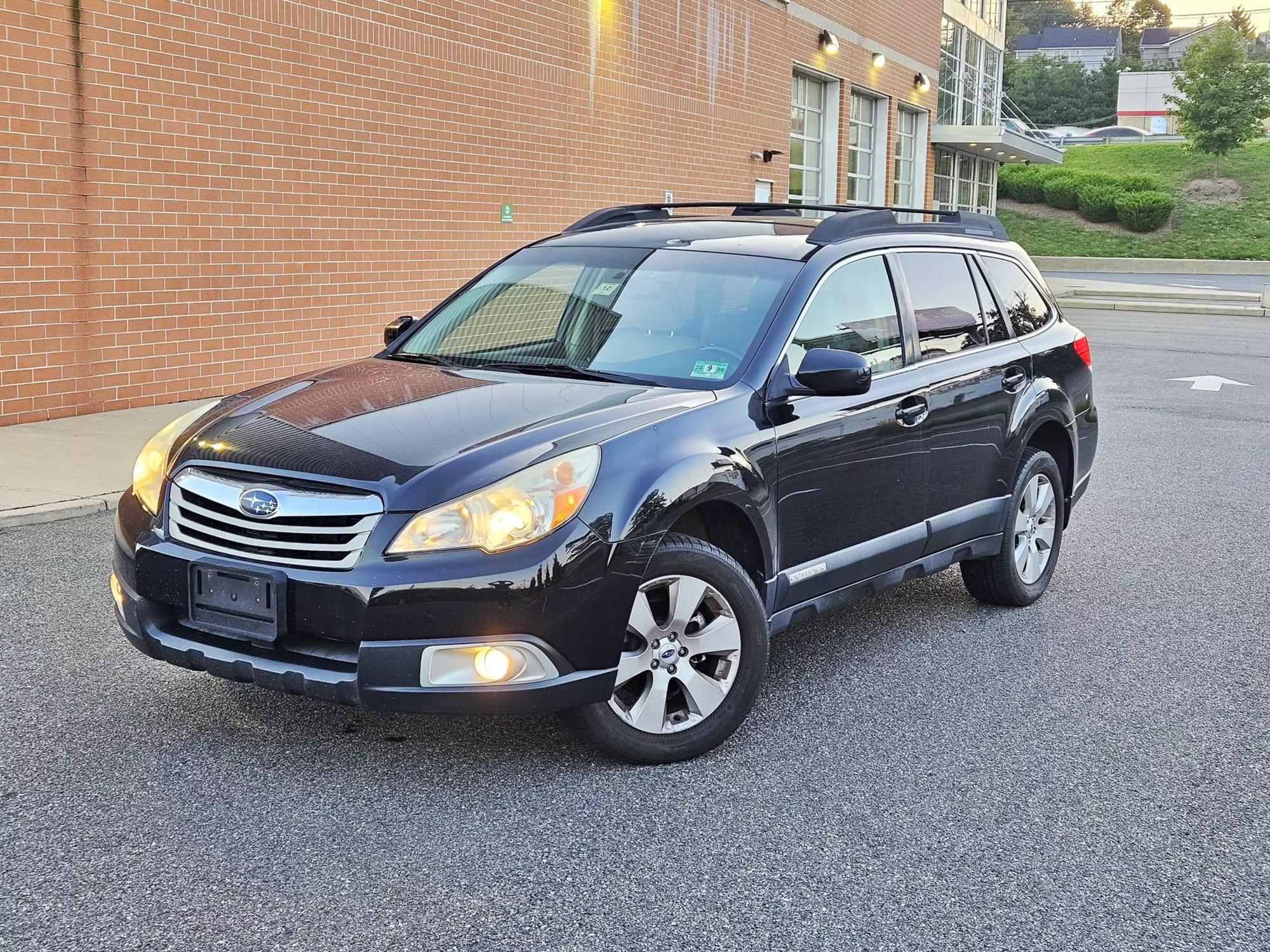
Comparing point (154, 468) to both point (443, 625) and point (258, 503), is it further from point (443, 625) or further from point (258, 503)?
point (443, 625)

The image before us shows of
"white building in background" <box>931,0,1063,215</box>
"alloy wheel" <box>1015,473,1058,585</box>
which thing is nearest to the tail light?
"alloy wheel" <box>1015,473,1058,585</box>

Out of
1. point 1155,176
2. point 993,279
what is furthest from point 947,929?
point 1155,176

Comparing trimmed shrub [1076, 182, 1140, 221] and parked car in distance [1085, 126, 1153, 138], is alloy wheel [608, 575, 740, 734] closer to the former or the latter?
trimmed shrub [1076, 182, 1140, 221]

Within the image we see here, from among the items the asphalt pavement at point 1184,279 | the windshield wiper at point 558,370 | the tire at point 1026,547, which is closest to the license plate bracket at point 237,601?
the windshield wiper at point 558,370

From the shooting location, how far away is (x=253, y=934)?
313cm

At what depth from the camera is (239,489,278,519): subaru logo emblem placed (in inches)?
154

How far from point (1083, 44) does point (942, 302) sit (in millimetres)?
141708

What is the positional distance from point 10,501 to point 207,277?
16.4 ft

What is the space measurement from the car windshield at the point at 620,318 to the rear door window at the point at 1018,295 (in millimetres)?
1593

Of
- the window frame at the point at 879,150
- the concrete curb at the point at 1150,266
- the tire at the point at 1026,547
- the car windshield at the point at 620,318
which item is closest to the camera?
the car windshield at the point at 620,318

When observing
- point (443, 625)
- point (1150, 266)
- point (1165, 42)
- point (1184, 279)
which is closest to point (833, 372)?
point (443, 625)

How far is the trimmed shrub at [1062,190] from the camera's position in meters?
53.8

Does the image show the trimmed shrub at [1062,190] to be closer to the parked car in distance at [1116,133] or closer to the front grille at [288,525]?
the parked car in distance at [1116,133]

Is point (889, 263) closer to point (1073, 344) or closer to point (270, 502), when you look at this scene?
point (1073, 344)
